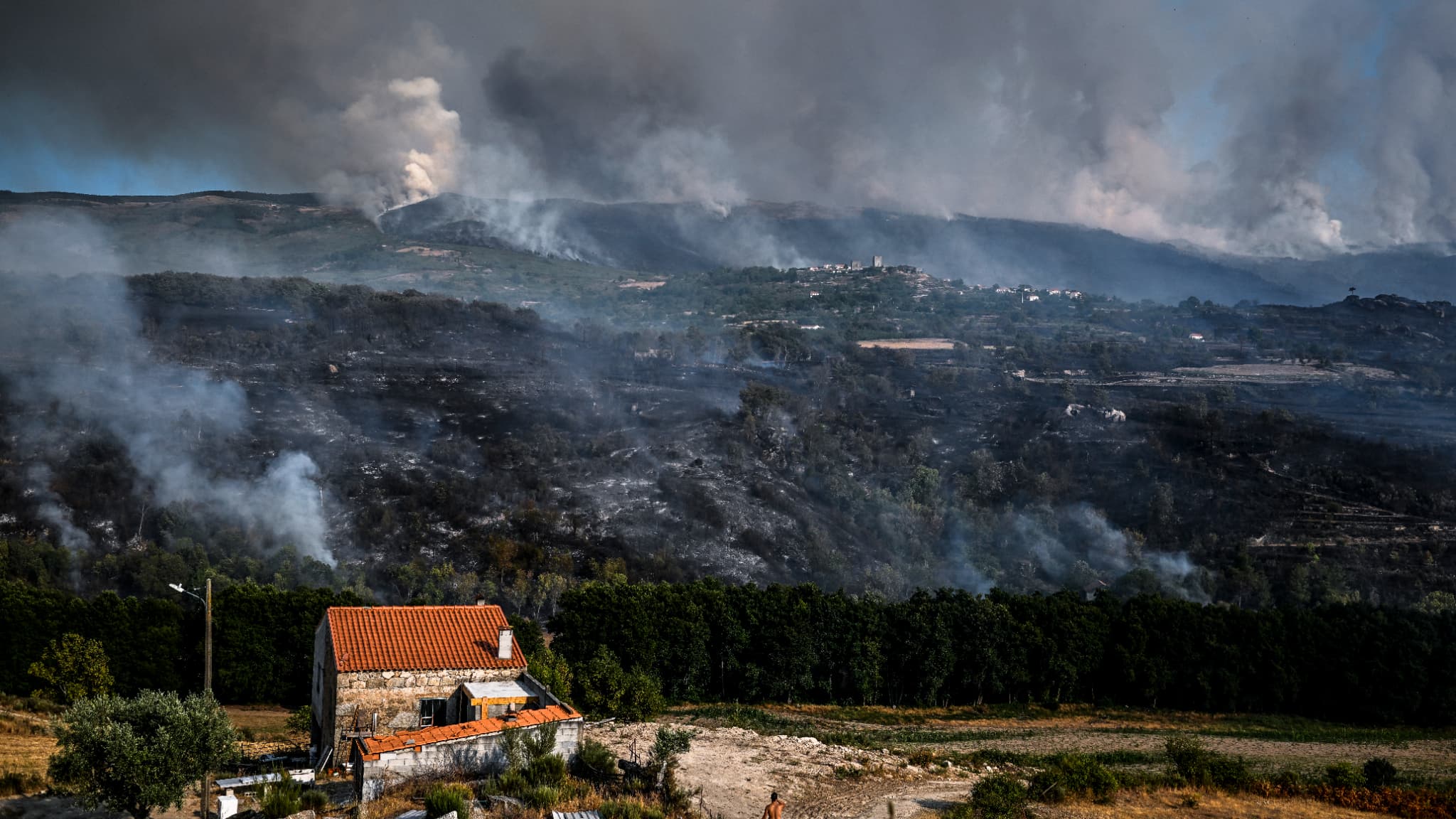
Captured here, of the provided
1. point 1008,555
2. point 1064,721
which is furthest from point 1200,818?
point 1008,555

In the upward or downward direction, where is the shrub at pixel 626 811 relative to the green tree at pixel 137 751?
downward

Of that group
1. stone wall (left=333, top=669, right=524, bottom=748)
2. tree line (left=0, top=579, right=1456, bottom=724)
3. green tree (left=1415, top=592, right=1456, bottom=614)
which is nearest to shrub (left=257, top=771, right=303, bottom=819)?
stone wall (left=333, top=669, right=524, bottom=748)

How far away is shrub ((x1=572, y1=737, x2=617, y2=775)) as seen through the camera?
896 inches

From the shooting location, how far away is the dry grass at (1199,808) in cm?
2409

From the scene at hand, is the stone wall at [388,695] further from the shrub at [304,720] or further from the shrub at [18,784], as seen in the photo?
the shrub at [18,784]

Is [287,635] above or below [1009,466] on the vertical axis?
below

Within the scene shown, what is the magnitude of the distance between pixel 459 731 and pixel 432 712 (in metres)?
4.46

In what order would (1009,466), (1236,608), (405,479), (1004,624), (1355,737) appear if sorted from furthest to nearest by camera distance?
(1009,466), (405,479), (1236,608), (1004,624), (1355,737)

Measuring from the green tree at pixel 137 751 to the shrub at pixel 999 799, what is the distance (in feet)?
49.8

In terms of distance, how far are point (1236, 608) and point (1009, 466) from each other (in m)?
58.3

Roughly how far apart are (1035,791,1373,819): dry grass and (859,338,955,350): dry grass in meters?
142

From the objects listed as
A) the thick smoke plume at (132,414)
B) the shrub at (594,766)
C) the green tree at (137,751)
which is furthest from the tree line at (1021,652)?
the thick smoke plume at (132,414)

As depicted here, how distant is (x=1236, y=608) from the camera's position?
173ft

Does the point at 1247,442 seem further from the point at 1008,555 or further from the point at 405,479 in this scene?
the point at 405,479
